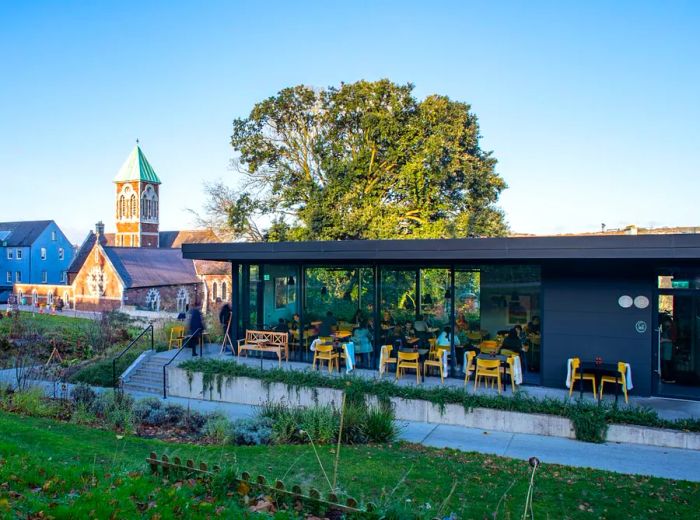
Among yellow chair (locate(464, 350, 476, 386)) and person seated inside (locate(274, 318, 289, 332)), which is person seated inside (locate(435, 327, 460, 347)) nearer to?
yellow chair (locate(464, 350, 476, 386))

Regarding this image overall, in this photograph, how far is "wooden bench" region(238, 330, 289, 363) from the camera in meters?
13.7

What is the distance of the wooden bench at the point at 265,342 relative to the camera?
13703 mm

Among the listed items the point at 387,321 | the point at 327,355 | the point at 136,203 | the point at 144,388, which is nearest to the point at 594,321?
the point at 387,321

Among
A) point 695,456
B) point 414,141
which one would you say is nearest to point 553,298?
point 695,456

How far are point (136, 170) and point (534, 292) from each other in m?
62.2

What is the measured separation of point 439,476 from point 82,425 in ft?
22.1

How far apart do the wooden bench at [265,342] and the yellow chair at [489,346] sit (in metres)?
5.13

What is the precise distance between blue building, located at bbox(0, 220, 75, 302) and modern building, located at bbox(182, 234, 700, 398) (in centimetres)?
4832

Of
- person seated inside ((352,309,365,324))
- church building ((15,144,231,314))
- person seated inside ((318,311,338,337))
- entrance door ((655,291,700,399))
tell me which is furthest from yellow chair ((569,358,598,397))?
church building ((15,144,231,314))

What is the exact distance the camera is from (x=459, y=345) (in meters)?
12.4

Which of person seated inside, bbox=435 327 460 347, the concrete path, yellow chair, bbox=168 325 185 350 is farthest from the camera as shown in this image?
yellow chair, bbox=168 325 185 350

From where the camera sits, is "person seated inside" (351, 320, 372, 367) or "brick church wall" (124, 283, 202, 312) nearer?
"person seated inside" (351, 320, 372, 367)

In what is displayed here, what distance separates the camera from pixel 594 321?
11.1 metres

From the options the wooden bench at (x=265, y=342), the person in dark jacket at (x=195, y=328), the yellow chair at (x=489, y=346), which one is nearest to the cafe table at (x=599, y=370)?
the yellow chair at (x=489, y=346)
